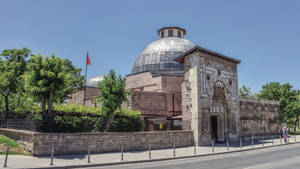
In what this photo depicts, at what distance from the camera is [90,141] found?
54.0 feet

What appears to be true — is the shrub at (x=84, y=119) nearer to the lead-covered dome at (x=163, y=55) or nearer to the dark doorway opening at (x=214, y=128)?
the dark doorway opening at (x=214, y=128)

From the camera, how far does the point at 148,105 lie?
29375 mm

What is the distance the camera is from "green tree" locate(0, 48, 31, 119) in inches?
938

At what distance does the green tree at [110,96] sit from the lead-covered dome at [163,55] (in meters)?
20.1

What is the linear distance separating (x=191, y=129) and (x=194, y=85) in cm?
431

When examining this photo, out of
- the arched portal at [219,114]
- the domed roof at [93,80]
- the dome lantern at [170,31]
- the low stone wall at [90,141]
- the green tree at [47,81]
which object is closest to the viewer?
the low stone wall at [90,141]

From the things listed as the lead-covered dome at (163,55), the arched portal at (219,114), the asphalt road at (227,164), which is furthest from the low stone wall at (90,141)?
the lead-covered dome at (163,55)

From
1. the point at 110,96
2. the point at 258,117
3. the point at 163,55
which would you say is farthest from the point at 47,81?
the point at 258,117

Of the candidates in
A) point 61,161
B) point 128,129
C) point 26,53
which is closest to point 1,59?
point 26,53

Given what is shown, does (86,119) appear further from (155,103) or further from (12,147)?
(155,103)

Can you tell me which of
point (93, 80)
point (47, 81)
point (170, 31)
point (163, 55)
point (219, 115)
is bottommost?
point (219, 115)

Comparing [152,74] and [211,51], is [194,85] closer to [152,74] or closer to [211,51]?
[211,51]

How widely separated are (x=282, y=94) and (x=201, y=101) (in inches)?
1065

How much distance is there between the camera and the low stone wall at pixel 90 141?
48.0 ft
